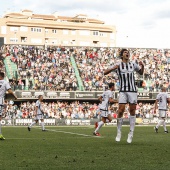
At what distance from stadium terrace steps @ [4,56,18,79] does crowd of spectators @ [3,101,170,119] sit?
3886 mm

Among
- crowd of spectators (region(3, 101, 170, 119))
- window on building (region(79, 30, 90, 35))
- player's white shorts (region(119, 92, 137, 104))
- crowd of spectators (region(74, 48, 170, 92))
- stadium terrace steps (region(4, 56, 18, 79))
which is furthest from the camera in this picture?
window on building (region(79, 30, 90, 35))

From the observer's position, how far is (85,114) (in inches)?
1997

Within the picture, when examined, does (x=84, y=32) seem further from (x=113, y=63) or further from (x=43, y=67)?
(x=43, y=67)

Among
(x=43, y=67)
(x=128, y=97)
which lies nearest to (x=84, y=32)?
(x=43, y=67)

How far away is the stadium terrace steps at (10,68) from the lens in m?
55.4

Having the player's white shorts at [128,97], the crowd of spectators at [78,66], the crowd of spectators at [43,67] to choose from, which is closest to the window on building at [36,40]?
the crowd of spectators at [78,66]

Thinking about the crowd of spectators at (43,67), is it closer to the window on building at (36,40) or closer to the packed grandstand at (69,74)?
the packed grandstand at (69,74)

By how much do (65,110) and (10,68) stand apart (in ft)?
30.6

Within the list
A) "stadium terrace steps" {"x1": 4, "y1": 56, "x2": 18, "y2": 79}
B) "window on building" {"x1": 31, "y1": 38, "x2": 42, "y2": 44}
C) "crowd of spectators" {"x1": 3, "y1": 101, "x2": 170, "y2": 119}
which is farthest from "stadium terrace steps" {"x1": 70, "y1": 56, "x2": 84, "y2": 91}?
"window on building" {"x1": 31, "y1": 38, "x2": 42, "y2": 44}

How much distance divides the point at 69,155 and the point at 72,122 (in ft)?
120

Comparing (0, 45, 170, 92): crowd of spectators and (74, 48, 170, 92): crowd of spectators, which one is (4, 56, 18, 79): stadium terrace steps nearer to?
(0, 45, 170, 92): crowd of spectators

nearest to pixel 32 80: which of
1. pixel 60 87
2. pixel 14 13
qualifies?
pixel 60 87

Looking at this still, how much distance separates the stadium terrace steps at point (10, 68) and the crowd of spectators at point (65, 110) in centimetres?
389

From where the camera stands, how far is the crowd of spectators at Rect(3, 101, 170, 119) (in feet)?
161
